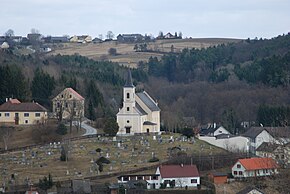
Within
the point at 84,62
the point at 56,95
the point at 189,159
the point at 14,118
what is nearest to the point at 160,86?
the point at 84,62

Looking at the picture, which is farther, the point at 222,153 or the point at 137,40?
the point at 137,40

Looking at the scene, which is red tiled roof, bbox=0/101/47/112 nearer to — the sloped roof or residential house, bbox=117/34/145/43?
the sloped roof

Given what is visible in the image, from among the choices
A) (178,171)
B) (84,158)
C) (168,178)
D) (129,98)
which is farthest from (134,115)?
(168,178)

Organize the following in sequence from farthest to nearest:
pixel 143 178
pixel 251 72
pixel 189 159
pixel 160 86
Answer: pixel 160 86, pixel 251 72, pixel 189 159, pixel 143 178

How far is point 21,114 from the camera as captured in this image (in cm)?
6425

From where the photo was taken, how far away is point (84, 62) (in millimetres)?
117188

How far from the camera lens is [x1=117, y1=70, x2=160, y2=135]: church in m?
63.6

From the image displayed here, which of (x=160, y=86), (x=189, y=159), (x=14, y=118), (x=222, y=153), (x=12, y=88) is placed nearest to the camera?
(x=189, y=159)

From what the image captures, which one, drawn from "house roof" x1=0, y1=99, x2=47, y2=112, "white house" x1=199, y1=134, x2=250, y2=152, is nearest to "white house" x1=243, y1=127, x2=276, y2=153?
"white house" x1=199, y1=134, x2=250, y2=152

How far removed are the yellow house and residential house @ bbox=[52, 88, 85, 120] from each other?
1749 mm

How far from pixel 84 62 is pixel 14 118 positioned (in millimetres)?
53375

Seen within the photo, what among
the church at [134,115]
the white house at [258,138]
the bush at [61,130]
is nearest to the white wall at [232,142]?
the white house at [258,138]

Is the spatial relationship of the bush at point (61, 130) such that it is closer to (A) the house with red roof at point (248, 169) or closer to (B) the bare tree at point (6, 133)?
(B) the bare tree at point (6, 133)

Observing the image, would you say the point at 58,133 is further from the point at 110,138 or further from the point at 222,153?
the point at 222,153
